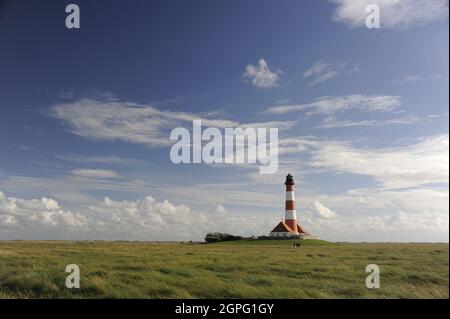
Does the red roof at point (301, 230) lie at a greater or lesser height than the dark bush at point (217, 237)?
greater

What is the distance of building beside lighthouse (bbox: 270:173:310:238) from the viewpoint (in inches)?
2776

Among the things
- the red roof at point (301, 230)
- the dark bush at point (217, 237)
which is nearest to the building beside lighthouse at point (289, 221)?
the red roof at point (301, 230)

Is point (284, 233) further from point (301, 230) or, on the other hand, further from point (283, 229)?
point (301, 230)

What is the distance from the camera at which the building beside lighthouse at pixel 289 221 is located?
231 ft

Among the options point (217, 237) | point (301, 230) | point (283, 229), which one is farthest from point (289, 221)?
point (217, 237)

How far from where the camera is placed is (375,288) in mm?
14594

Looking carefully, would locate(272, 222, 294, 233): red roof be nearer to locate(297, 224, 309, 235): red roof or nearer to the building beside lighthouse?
the building beside lighthouse

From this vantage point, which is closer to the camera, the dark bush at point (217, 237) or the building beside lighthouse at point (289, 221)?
the building beside lighthouse at point (289, 221)

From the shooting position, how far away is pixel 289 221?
7156 centimetres

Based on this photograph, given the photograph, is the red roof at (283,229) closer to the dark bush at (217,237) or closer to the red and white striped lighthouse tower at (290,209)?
the red and white striped lighthouse tower at (290,209)

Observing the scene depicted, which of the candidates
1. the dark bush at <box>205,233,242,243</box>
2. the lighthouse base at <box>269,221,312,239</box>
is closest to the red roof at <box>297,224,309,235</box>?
the lighthouse base at <box>269,221,312,239</box>

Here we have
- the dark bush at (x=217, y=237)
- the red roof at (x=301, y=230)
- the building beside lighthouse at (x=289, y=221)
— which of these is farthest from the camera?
the dark bush at (x=217, y=237)

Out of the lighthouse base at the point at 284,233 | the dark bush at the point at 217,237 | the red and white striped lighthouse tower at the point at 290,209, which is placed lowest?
the dark bush at the point at 217,237

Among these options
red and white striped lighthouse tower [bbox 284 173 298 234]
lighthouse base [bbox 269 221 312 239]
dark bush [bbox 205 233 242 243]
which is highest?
red and white striped lighthouse tower [bbox 284 173 298 234]
